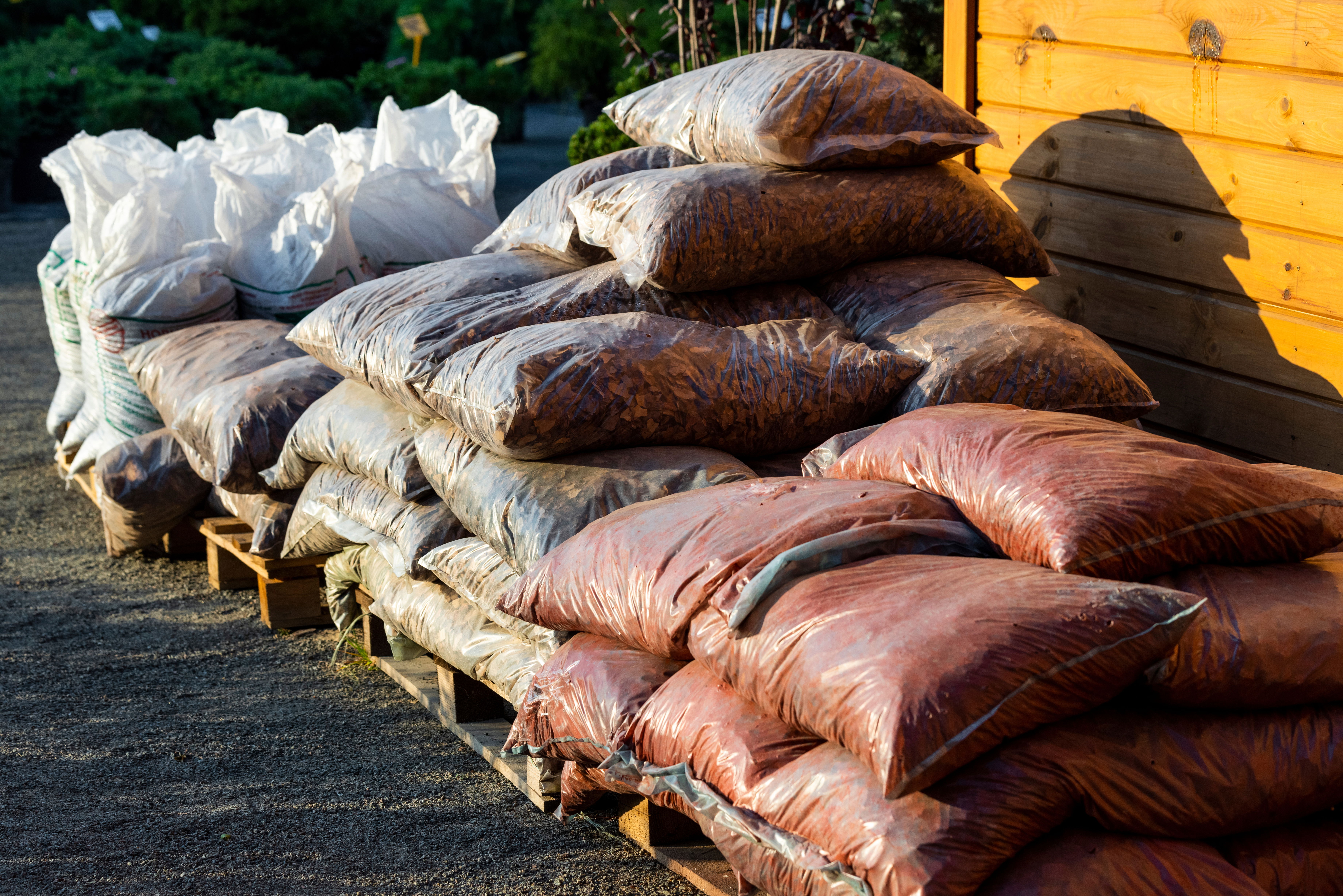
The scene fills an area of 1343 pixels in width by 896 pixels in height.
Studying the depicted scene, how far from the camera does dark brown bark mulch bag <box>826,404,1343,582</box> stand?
177 centimetres

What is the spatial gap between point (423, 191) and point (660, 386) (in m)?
2.29

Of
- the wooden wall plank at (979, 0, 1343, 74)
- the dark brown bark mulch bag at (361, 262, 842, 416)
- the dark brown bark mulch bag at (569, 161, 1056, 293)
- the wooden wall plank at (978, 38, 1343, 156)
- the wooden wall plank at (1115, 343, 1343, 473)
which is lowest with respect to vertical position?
the wooden wall plank at (1115, 343, 1343, 473)

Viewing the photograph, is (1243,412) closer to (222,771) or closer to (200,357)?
(222,771)

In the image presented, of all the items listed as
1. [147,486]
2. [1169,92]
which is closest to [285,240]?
[147,486]

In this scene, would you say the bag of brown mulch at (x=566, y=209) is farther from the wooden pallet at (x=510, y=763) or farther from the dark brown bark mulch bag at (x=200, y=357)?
the wooden pallet at (x=510, y=763)

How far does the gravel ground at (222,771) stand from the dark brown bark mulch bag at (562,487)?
569 mm

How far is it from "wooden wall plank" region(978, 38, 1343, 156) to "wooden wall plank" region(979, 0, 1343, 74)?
3cm

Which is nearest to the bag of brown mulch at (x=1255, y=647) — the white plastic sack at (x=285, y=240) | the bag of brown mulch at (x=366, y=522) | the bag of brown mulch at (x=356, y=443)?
the bag of brown mulch at (x=366, y=522)

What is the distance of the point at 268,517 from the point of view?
356 cm

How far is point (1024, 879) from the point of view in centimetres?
156

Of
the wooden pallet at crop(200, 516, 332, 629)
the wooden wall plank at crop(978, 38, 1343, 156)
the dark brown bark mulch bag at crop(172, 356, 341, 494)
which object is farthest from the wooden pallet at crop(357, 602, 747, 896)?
the wooden wall plank at crop(978, 38, 1343, 156)

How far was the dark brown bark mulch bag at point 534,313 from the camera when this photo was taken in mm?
2699

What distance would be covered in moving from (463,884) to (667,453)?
880 millimetres

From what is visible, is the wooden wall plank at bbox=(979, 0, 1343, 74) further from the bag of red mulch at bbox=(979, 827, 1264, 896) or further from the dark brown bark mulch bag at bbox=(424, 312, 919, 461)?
the bag of red mulch at bbox=(979, 827, 1264, 896)
